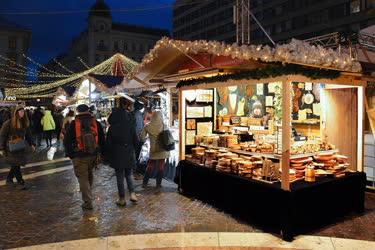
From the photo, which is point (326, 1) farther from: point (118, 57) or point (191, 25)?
point (118, 57)

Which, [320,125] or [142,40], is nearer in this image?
[320,125]

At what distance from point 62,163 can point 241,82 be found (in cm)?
833

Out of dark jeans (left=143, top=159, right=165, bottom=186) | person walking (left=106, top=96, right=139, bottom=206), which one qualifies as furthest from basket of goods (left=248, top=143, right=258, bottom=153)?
dark jeans (left=143, top=159, right=165, bottom=186)

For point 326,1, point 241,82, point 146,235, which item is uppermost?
point 326,1

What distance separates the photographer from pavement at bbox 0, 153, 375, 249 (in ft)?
18.3

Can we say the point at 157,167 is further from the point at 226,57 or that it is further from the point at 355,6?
the point at 355,6

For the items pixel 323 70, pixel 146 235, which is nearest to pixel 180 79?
pixel 323 70

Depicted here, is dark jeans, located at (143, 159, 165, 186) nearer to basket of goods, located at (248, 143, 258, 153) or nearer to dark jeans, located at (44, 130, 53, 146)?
basket of goods, located at (248, 143, 258, 153)

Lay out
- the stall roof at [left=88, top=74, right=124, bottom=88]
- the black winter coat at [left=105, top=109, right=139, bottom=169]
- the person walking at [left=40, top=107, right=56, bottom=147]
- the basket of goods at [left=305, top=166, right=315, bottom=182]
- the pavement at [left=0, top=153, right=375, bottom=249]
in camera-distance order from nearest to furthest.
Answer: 1. the pavement at [left=0, top=153, right=375, bottom=249]
2. the basket of goods at [left=305, top=166, right=315, bottom=182]
3. the black winter coat at [left=105, top=109, right=139, bottom=169]
4. the stall roof at [left=88, top=74, right=124, bottom=88]
5. the person walking at [left=40, top=107, right=56, bottom=147]

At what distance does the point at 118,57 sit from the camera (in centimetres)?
1625

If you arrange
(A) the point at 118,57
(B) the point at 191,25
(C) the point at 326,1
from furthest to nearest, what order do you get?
(B) the point at 191,25
(C) the point at 326,1
(A) the point at 118,57

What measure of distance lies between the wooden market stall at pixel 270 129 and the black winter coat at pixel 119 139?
1445 millimetres

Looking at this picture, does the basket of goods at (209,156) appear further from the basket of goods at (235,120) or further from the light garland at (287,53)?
the light garland at (287,53)

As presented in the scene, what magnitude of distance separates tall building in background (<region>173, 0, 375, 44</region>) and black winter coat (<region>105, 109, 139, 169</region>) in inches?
1205
